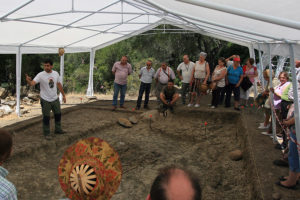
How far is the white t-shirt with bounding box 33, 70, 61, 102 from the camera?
17.1 feet

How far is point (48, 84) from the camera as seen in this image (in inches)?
207

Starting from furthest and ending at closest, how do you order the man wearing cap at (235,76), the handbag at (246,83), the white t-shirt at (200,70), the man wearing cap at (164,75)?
the man wearing cap at (164,75)
the white t-shirt at (200,70)
the handbag at (246,83)
the man wearing cap at (235,76)

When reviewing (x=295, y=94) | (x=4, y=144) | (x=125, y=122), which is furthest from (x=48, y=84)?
(x=295, y=94)

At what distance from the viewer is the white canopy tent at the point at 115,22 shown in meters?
2.99

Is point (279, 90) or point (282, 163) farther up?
point (279, 90)

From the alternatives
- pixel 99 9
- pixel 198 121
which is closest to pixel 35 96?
pixel 99 9

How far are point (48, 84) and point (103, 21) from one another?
3830 millimetres

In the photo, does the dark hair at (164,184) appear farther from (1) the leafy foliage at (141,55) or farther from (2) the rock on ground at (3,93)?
(2) the rock on ground at (3,93)

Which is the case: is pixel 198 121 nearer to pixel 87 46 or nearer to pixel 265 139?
pixel 265 139

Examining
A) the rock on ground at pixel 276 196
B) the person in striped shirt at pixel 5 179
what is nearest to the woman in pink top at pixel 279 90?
the rock on ground at pixel 276 196

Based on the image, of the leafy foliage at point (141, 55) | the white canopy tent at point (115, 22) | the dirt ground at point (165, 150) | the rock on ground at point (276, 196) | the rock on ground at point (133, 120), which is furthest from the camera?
the leafy foliage at point (141, 55)

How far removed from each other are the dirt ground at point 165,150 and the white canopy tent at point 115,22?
128cm

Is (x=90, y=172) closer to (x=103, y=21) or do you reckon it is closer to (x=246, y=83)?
(x=246, y=83)

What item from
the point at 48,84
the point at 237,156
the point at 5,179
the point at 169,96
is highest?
the point at 48,84
